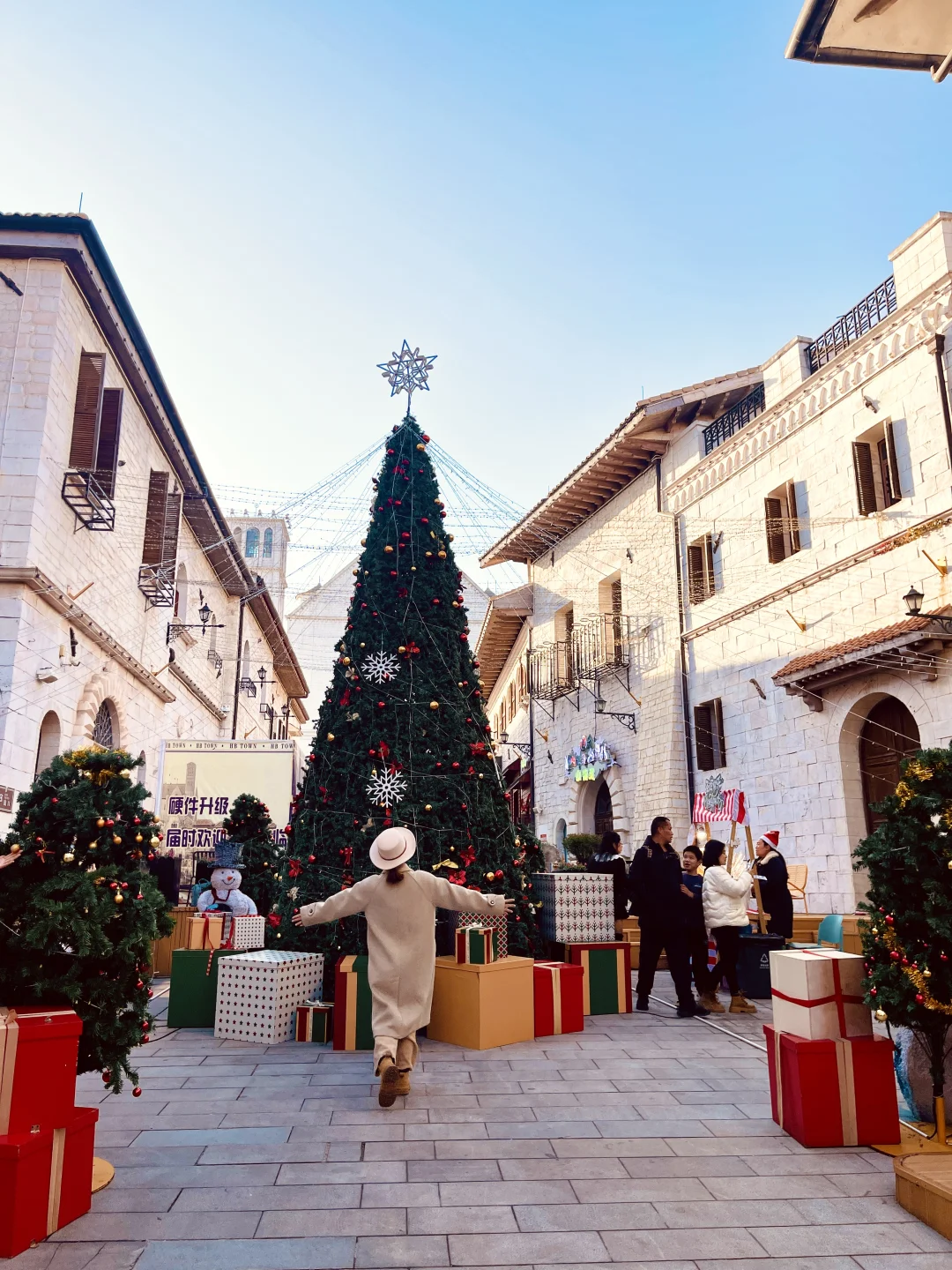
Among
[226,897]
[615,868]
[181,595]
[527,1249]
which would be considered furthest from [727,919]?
[181,595]

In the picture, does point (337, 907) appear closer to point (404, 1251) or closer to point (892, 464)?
point (404, 1251)

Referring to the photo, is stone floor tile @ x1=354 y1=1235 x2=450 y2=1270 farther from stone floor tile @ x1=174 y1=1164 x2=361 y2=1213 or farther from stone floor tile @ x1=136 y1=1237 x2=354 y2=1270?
stone floor tile @ x1=174 y1=1164 x2=361 y2=1213

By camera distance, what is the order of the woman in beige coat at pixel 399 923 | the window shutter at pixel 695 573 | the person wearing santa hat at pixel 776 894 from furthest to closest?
1. the window shutter at pixel 695 573
2. the person wearing santa hat at pixel 776 894
3. the woman in beige coat at pixel 399 923

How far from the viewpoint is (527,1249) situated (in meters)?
2.99

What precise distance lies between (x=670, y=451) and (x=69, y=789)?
624 inches

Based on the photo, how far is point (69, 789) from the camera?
153 inches

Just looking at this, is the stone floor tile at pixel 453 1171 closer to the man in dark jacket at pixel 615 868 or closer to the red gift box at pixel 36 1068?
the red gift box at pixel 36 1068

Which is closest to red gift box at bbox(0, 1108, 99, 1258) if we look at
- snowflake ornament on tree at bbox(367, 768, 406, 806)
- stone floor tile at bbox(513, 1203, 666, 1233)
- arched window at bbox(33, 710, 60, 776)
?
stone floor tile at bbox(513, 1203, 666, 1233)

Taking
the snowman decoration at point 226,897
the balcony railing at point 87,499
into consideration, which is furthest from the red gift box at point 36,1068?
the balcony railing at point 87,499

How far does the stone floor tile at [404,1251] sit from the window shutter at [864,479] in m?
11.5

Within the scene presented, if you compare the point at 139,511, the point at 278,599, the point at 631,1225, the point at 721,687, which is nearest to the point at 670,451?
the point at 721,687

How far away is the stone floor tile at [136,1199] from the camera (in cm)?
332

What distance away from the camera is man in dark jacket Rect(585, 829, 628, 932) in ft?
28.2

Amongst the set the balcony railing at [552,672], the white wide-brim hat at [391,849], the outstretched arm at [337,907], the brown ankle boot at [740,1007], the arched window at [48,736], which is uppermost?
the balcony railing at [552,672]
